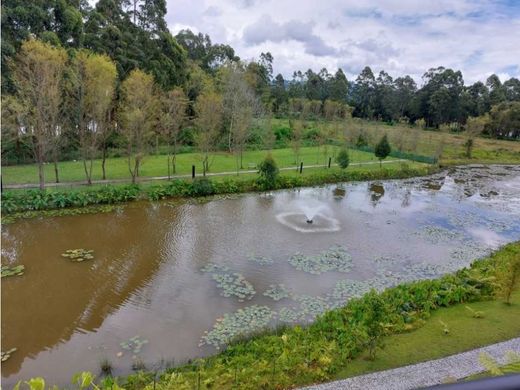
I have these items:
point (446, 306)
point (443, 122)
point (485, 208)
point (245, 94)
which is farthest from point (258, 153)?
point (443, 122)

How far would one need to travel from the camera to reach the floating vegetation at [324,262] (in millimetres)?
14727

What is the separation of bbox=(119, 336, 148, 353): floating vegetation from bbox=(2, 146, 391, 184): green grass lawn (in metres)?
15.3

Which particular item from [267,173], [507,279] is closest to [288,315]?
[507,279]

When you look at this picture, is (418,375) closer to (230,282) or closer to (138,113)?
(230,282)

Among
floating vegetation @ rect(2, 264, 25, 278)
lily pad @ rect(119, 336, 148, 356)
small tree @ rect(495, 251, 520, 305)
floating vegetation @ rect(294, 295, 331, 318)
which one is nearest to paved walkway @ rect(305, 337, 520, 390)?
small tree @ rect(495, 251, 520, 305)

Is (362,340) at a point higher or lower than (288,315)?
higher

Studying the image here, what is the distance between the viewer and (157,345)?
10.1 m

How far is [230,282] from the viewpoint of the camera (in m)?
13.3

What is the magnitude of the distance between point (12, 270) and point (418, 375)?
13.0 metres

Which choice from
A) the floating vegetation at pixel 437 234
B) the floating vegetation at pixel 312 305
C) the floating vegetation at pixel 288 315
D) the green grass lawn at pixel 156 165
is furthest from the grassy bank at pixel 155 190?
the floating vegetation at pixel 288 315

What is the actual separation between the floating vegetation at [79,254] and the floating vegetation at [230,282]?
4.53 metres

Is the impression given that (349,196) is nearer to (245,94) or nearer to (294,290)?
(294,290)

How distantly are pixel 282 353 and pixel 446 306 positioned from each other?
5.71 metres

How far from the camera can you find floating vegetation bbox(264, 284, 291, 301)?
41.5 ft
